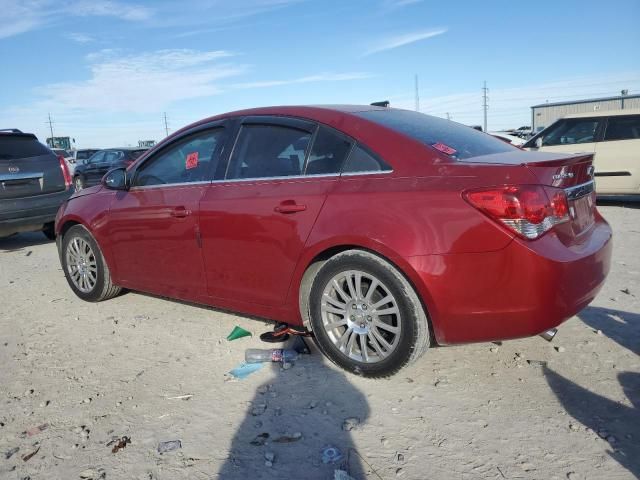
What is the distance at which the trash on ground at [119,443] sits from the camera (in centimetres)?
259

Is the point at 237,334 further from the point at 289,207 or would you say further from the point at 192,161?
the point at 192,161

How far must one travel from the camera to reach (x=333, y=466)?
238 centimetres

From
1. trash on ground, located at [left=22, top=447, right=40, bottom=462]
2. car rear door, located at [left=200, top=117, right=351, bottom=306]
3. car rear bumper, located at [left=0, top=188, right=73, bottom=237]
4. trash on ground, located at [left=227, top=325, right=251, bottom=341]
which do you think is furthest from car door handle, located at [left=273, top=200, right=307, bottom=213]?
car rear bumper, located at [left=0, top=188, right=73, bottom=237]

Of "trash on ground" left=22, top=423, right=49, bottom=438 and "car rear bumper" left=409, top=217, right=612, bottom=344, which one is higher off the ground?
"car rear bumper" left=409, top=217, right=612, bottom=344

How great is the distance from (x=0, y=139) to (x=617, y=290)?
8048mm

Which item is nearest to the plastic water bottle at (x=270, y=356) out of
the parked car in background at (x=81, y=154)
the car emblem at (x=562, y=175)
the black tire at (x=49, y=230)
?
the car emblem at (x=562, y=175)

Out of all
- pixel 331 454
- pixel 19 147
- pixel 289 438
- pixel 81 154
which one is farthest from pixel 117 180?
pixel 81 154

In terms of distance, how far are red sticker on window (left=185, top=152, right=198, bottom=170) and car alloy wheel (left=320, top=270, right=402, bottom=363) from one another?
61.1 inches

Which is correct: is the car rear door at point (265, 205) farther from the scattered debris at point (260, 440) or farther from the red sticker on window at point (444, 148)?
the scattered debris at point (260, 440)

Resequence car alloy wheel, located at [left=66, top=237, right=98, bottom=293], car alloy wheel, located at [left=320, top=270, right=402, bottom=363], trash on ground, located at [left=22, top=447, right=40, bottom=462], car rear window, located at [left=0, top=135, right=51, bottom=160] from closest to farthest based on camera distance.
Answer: trash on ground, located at [left=22, top=447, right=40, bottom=462]
car alloy wheel, located at [left=320, top=270, right=402, bottom=363]
car alloy wheel, located at [left=66, top=237, right=98, bottom=293]
car rear window, located at [left=0, top=135, right=51, bottom=160]

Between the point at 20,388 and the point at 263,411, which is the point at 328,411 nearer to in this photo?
the point at 263,411

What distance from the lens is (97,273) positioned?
4812 millimetres

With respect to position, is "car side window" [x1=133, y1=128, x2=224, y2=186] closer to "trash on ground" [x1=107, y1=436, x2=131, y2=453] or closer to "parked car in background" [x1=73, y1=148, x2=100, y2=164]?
"trash on ground" [x1=107, y1=436, x2=131, y2=453]

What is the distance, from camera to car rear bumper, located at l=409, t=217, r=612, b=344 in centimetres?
262
